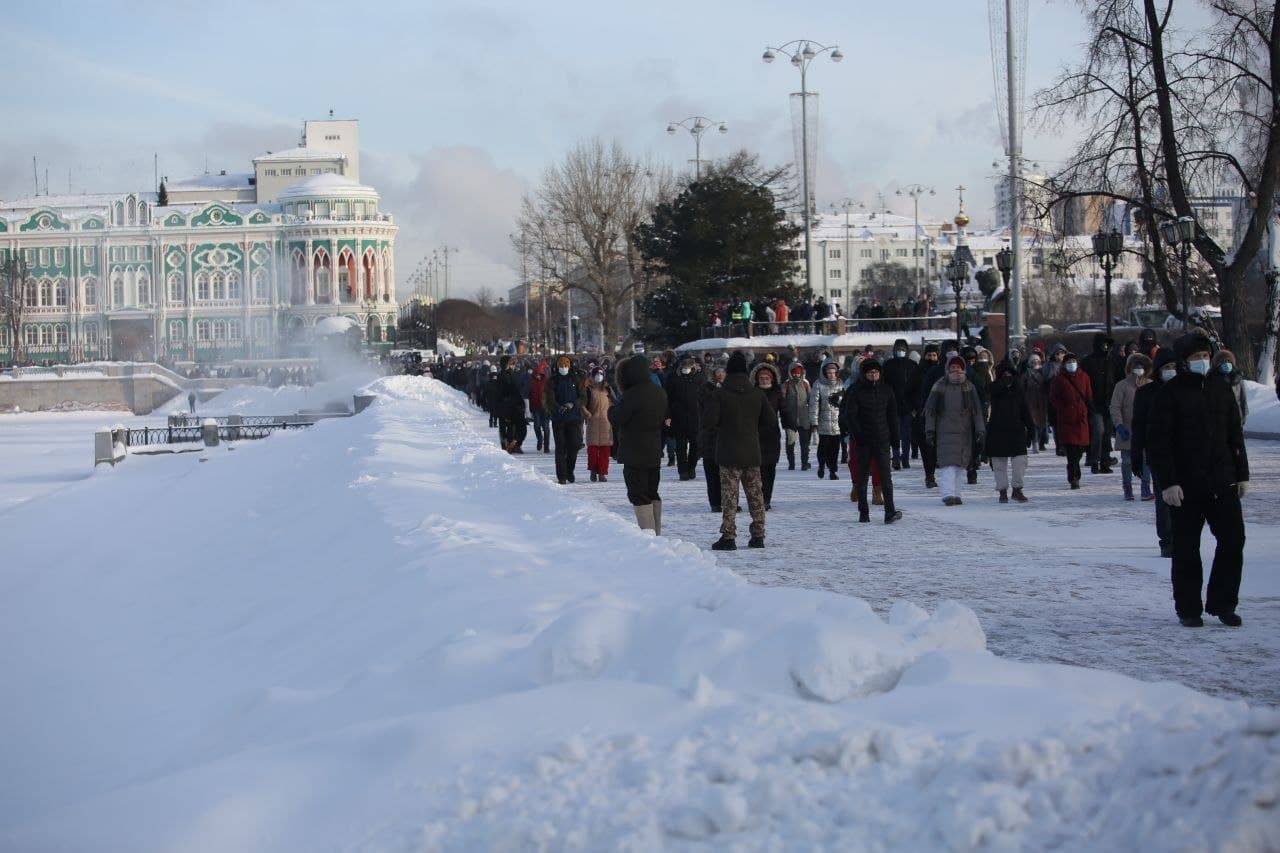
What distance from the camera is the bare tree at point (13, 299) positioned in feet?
365

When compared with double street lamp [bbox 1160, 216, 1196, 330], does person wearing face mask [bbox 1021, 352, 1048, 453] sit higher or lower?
lower

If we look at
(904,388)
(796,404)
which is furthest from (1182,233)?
(796,404)

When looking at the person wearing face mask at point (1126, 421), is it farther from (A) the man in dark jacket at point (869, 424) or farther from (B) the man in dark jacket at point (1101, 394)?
(B) the man in dark jacket at point (1101, 394)

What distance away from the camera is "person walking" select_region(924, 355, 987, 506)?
17.5 meters

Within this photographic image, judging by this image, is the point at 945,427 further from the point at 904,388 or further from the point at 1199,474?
the point at 1199,474

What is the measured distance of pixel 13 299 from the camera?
370 ft

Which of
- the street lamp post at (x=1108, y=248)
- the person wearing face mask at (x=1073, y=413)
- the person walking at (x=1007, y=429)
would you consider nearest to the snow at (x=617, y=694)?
the person walking at (x=1007, y=429)

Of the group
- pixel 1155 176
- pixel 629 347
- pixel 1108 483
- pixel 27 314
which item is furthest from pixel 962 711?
pixel 27 314

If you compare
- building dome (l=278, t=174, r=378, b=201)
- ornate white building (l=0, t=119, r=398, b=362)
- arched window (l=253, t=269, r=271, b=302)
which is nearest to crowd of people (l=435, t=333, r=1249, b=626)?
ornate white building (l=0, t=119, r=398, b=362)

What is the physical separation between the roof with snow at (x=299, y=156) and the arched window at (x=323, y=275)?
2301 cm

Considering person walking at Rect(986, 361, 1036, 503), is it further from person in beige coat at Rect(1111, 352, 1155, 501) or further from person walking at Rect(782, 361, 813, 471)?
person walking at Rect(782, 361, 813, 471)

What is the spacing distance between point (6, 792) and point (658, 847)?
4.50 meters

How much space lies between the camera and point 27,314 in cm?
12544

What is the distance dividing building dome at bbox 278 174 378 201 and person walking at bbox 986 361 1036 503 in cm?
12127
